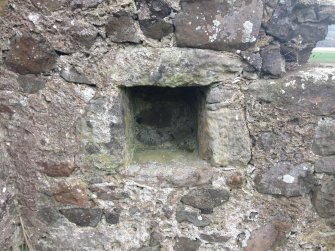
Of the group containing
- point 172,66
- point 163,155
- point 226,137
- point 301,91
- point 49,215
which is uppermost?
point 172,66

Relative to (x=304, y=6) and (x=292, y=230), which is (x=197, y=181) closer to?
(x=292, y=230)

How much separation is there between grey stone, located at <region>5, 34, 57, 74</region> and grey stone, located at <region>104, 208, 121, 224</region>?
833mm

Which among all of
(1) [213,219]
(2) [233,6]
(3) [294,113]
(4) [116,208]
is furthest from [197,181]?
(2) [233,6]

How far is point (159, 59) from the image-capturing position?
181cm

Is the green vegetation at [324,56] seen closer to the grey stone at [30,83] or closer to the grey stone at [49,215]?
the grey stone at [30,83]

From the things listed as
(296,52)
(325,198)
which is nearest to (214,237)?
(325,198)

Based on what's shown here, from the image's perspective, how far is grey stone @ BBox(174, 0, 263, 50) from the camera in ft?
5.69

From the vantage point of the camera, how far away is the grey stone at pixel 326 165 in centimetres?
193

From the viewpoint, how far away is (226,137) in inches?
75.9

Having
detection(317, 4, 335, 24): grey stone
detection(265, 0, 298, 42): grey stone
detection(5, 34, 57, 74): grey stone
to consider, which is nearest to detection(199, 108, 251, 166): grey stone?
detection(265, 0, 298, 42): grey stone

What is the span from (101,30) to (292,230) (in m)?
1.46

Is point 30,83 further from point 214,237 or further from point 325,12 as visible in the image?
point 325,12

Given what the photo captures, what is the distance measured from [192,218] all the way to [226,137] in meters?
0.50

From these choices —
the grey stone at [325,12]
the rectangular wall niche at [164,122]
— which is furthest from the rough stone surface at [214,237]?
the grey stone at [325,12]
